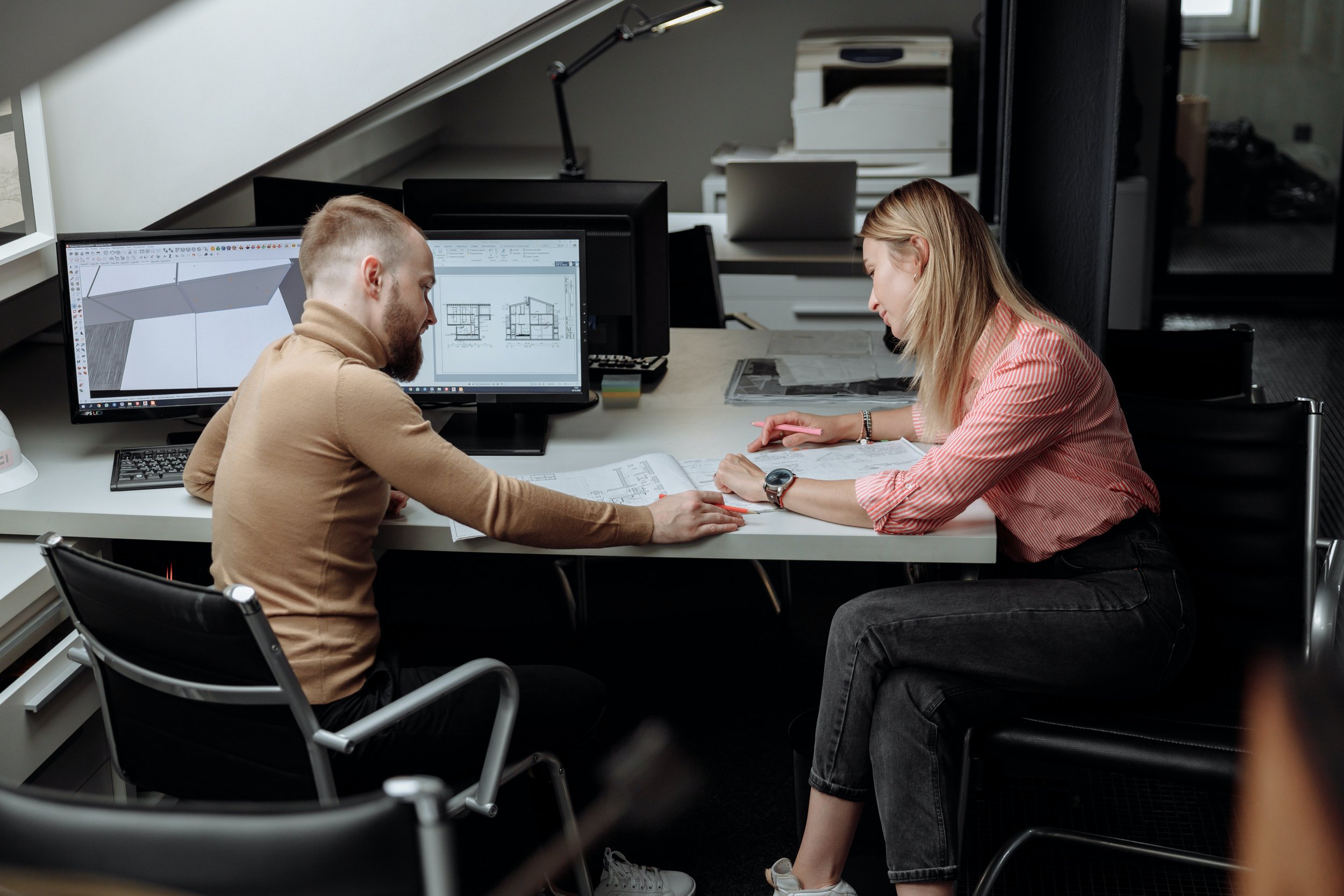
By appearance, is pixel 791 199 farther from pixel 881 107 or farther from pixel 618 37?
pixel 881 107

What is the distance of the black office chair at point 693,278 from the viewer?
3584mm

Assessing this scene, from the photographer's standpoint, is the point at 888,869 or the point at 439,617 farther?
the point at 439,617

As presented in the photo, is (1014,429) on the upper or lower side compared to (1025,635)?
upper

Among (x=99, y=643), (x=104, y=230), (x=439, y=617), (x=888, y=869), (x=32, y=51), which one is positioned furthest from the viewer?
(x=439, y=617)

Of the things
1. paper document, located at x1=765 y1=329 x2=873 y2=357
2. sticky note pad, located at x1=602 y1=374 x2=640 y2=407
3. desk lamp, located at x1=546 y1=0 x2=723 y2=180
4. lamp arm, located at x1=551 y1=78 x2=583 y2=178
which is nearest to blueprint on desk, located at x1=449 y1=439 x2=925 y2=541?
sticky note pad, located at x1=602 y1=374 x2=640 y2=407

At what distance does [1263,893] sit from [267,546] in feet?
4.52

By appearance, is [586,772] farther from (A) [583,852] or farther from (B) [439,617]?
(B) [439,617]

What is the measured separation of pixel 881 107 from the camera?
16.9 ft

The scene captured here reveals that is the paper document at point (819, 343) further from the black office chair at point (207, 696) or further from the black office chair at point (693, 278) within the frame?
the black office chair at point (207, 696)

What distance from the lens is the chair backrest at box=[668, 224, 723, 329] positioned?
358cm

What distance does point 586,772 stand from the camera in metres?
2.46

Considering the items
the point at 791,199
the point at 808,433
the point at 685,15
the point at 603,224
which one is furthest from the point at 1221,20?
the point at 808,433

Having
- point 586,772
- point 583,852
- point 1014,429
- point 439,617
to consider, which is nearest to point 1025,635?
point 1014,429

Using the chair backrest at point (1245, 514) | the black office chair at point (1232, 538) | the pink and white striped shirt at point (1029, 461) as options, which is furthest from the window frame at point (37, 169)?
the chair backrest at point (1245, 514)
